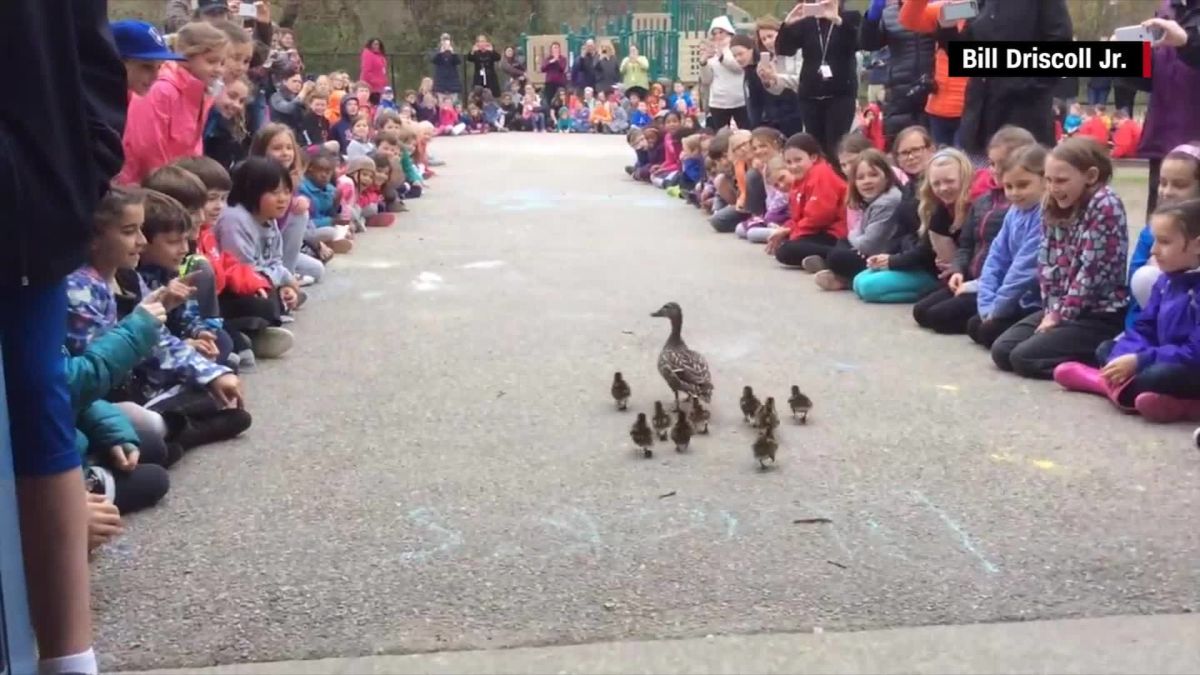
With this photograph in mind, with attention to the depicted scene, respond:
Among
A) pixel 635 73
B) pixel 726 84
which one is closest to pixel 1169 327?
pixel 726 84

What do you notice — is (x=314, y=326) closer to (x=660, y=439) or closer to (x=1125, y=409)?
(x=660, y=439)

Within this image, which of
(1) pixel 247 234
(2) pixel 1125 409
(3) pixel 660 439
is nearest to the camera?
(3) pixel 660 439

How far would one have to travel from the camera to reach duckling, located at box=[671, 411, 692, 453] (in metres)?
4.91

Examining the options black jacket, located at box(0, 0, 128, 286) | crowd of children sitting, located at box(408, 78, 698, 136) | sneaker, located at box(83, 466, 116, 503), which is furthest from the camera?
crowd of children sitting, located at box(408, 78, 698, 136)

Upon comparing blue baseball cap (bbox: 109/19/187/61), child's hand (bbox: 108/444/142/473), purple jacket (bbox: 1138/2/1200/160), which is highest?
blue baseball cap (bbox: 109/19/187/61)

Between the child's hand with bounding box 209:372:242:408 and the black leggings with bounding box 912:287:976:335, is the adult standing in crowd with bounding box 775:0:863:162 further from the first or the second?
the child's hand with bounding box 209:372:242:408

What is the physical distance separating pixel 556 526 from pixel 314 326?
362cm

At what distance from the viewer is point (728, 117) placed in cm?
1588

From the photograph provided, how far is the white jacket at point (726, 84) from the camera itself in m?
15.5

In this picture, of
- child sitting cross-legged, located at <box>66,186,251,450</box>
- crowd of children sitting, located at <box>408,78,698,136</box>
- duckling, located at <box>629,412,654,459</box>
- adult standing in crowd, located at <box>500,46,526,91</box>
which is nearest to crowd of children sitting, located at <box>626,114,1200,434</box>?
duckling, located at <box>629,412,654,459</box>

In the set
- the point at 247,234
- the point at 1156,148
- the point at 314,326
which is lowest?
the point at 314,326

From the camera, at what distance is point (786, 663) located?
321 cm

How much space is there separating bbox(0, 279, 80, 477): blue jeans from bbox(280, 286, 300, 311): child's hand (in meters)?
4.79

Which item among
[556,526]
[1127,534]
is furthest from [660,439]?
[1127,534]
